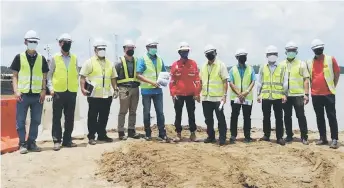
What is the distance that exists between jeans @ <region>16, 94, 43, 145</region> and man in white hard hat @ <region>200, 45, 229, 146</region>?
11.5 feet

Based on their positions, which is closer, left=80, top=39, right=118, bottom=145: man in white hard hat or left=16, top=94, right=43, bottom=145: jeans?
left=16, top=94, right=43, bottom=145: jeans

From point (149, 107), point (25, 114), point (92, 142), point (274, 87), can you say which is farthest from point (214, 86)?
point (25, 114)

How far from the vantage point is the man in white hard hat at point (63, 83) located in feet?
29.8

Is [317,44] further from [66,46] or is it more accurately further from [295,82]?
[66,46]

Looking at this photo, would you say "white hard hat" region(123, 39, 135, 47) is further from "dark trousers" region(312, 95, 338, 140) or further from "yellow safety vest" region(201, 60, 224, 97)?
"dark trousers" region(312, 95, 338, 140)

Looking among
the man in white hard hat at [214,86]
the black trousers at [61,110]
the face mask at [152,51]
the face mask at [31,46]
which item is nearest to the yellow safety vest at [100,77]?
the black trousers at [61,110]

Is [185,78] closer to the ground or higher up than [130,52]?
closer to the ground

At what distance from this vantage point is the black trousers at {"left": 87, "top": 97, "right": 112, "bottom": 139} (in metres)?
9.66

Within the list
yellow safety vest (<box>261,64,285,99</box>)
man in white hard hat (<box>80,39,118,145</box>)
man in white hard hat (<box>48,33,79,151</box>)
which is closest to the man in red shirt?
man in white hard hat (<box>80,39,118,145</box>)

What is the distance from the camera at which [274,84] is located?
10180 mm

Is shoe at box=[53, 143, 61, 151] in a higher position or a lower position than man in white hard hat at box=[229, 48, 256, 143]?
lower

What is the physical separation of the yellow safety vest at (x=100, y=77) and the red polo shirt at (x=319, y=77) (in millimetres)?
4456

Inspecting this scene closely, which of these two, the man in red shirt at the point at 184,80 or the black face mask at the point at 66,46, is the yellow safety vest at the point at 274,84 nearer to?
the man in red shirt at the point at 184,80

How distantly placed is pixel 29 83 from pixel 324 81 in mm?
6117
